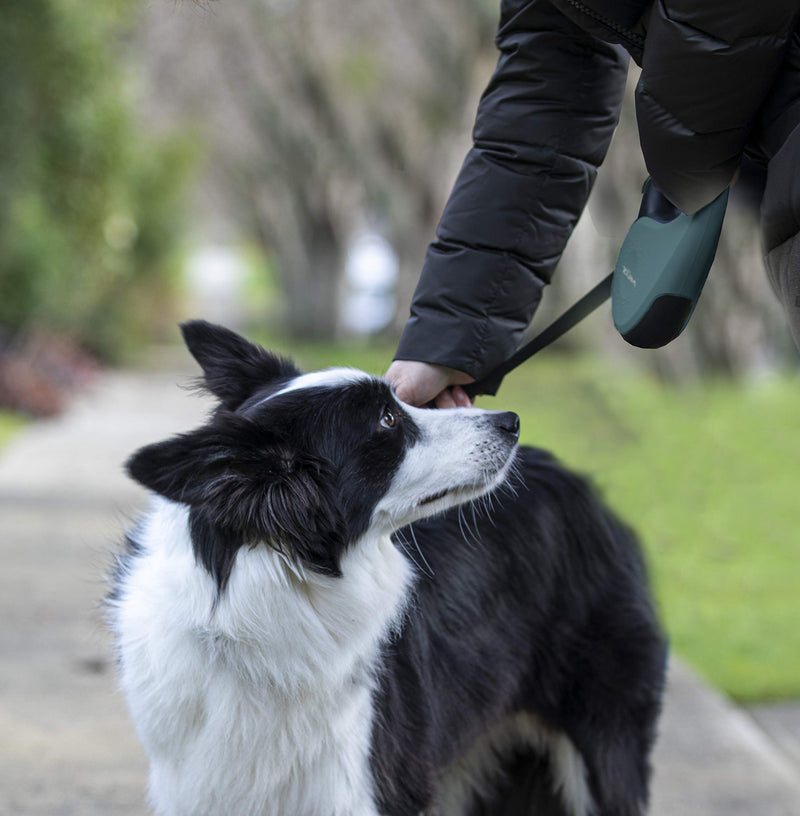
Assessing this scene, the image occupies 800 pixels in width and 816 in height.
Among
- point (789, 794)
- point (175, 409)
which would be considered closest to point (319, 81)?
point (175, 409)

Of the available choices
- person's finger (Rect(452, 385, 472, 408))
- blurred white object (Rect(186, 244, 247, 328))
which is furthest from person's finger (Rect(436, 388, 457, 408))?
blurred white object (Rect(186, 244, 247, 328))

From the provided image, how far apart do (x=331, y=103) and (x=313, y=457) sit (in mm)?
22868

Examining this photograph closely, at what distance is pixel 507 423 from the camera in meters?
2.88

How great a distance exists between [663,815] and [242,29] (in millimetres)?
21305

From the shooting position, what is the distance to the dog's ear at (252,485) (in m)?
2.37

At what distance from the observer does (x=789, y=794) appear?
4070 millimetres

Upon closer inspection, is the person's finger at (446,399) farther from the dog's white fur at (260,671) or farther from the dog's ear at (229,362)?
the dog's ear at (229,362)

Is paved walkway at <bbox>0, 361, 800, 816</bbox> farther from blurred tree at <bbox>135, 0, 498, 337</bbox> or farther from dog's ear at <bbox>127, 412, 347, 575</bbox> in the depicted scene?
blurred tree at <bbox>135, 0, 498, 337</bbox>

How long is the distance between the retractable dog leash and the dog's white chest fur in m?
0.91

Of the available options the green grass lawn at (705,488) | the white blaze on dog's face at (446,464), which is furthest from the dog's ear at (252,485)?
the green grass lawn at (705,488)

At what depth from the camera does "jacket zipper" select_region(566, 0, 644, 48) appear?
2309mm

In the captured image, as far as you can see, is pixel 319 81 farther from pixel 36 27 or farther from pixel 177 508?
pixel 177 508

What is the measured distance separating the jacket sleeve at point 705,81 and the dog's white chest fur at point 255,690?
4.09 ft

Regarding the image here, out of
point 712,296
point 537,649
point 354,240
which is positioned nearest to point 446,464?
point 537,649
